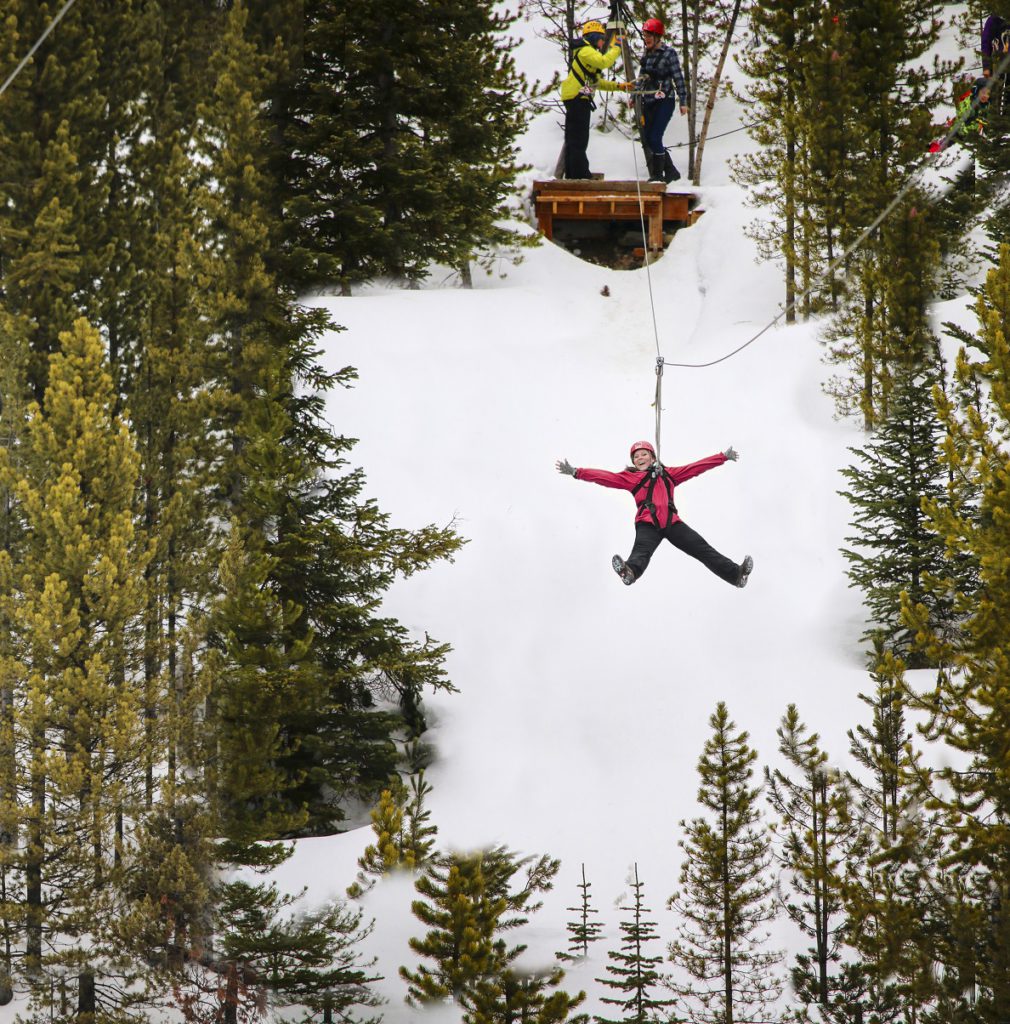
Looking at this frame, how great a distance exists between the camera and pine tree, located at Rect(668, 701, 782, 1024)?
14.2 meters

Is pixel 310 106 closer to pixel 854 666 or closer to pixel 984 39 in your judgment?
pixel 984 39

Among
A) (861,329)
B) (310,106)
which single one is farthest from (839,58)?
(310,106)

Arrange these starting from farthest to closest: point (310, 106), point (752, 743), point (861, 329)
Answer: point (310, 106) < point (861, 329) < point (752, 743)

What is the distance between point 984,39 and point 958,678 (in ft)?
33.5

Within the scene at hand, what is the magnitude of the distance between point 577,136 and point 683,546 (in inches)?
524

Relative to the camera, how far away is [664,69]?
22.7 m

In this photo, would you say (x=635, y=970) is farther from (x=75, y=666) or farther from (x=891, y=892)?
(x=75, y=666)

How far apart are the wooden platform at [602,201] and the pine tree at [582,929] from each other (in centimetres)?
1373

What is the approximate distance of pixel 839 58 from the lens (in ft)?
67.1

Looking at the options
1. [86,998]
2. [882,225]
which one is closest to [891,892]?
[86,998]

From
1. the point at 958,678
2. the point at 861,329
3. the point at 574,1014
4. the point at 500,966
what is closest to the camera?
the point at 500,966

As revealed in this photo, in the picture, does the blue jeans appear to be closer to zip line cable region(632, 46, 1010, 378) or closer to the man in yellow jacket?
the man in yellow jacket

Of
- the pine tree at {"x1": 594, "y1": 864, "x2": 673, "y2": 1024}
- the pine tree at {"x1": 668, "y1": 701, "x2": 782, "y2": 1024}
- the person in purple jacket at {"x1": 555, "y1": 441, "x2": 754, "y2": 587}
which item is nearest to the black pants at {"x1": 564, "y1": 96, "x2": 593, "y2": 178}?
the person in purple jacket at {"x1": 555, "y1": 441, "x2": 754, "y2": 587}

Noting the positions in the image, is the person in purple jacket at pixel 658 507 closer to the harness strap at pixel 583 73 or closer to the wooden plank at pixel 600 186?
the harness strap at pixel 583 73
